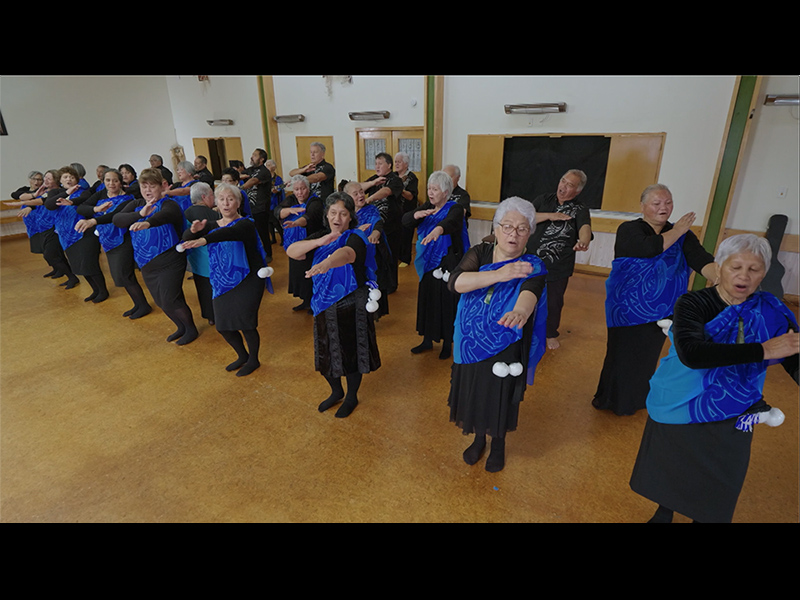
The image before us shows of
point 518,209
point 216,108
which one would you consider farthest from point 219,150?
point 518,209

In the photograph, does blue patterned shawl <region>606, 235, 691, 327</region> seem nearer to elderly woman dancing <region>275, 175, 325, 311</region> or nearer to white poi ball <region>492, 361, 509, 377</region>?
white poi ball <region>492, 361, 509, 377</region>

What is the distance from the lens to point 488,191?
6660 millimetres

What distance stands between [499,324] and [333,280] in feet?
3.61

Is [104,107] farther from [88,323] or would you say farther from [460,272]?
[460,272]

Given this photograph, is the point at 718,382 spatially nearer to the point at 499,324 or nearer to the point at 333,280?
the point at 499,324

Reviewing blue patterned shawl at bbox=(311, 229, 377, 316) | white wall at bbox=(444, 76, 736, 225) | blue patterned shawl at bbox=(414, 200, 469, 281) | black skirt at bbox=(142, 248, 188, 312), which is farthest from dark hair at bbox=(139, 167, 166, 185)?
white wall at bbox=(444, 76, 736, 225)

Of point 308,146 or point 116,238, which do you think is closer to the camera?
point 116,238

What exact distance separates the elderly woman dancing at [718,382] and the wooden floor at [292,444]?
1.76 feet

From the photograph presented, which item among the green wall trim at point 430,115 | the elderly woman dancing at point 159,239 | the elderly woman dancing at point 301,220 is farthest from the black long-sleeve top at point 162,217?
the green wall trim at point 430,115

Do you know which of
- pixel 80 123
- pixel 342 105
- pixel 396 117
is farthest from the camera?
pixel 80 123

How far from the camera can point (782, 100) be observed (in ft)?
14.3

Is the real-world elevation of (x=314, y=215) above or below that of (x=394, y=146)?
below

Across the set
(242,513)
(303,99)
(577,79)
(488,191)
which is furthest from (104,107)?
(242,513)

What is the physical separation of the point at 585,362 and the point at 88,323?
197 inches
